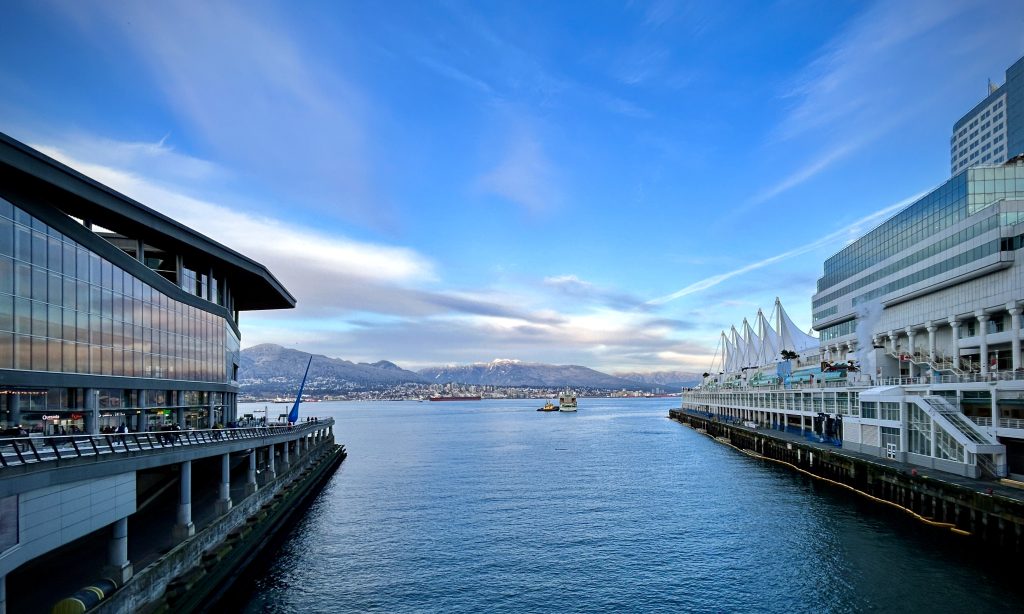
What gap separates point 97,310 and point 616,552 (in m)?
33.5

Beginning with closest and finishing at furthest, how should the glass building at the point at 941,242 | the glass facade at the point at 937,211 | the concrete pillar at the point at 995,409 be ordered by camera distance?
1. the concrete pillar at the point at 995,409
2. the glass building at the point at 941,242
3. the glass facade at the point at 937,211

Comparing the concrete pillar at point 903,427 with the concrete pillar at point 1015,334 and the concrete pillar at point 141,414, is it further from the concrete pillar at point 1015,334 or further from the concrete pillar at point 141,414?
the concrete pillar at point 141,414

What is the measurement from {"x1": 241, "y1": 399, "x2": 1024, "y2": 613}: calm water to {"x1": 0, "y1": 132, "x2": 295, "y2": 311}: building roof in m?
22.8

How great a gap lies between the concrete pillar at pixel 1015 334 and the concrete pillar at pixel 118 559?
58099 mm

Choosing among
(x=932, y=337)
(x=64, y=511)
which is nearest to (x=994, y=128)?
(x=932, y=337)

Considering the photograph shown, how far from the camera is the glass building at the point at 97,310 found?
29.4m

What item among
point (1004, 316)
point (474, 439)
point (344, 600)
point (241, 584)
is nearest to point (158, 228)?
point (241, 584)

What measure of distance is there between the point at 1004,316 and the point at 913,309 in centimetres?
1350

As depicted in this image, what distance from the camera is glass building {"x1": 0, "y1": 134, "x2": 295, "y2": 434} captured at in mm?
29403

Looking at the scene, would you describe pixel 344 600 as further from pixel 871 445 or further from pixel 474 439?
pixel 474 439

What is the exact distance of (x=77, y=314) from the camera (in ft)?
111

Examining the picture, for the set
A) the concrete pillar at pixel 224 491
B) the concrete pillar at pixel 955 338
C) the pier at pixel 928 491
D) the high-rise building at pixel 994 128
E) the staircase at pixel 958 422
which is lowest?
the pier at pixel 928 491

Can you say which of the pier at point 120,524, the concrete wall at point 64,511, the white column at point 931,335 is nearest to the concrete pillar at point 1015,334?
the white column at point 931,335

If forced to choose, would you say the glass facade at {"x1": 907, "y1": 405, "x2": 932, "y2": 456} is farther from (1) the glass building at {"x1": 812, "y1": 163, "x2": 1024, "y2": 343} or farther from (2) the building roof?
(2) the building roof
